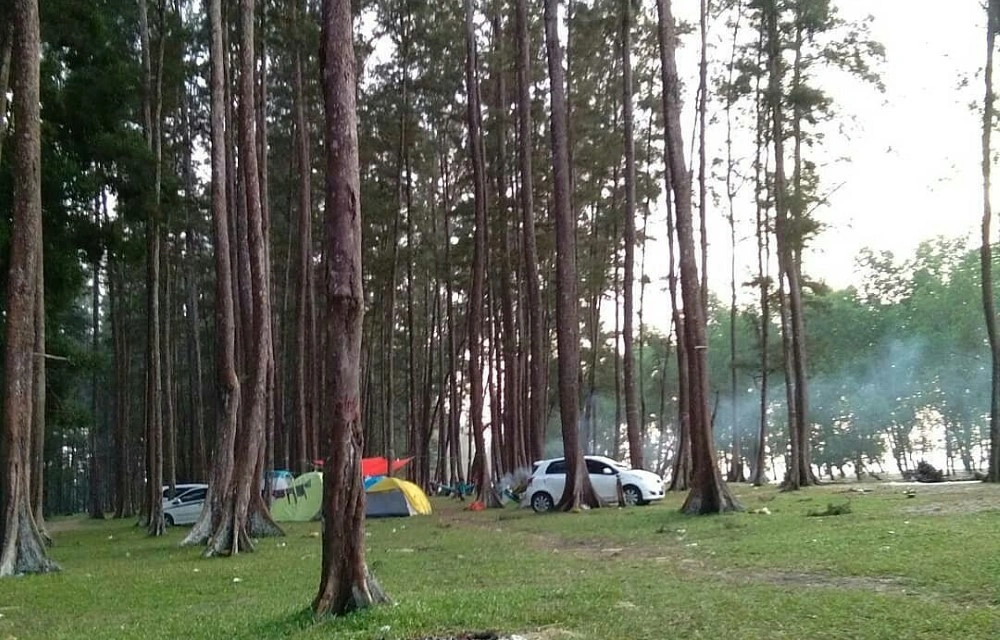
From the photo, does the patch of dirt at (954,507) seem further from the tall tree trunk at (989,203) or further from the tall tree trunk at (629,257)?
the tall tree trunk at (629,257)

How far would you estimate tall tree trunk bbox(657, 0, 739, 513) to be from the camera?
1653 cm

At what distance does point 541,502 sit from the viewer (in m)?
22.8

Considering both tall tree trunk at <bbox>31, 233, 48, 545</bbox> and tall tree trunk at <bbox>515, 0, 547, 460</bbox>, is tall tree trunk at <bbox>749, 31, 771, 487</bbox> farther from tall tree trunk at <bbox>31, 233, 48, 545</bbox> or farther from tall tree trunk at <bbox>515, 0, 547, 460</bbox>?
tall tree trunk at <bbox>31, 233, 48, 545</bbox>

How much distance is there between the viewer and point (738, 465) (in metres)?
39.6

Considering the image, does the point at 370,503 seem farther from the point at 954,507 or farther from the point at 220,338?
the point at 954,507

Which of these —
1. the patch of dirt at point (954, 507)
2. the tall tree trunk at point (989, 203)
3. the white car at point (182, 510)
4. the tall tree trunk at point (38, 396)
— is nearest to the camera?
the patch of dirt at point (954, 507)

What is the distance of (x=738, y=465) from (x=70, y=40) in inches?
1205

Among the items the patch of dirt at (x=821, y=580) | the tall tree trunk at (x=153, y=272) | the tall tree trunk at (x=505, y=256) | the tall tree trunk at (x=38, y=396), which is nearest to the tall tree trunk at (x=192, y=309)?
the tall tree trunk at (x=153, y=272)

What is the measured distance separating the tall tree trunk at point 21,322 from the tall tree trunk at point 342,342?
726 cm

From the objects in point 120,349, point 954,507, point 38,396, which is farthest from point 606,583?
point 120,349

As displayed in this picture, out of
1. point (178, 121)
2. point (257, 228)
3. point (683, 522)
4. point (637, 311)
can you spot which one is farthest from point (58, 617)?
point (637, 311)

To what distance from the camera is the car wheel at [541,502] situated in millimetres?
22583

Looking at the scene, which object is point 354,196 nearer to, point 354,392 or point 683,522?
point 354,392

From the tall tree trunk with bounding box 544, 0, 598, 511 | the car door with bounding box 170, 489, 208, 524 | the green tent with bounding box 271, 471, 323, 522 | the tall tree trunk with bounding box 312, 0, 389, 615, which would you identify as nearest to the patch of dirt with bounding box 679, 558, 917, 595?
the tall tree trunk with bounding box 312, 0, 389, 615
